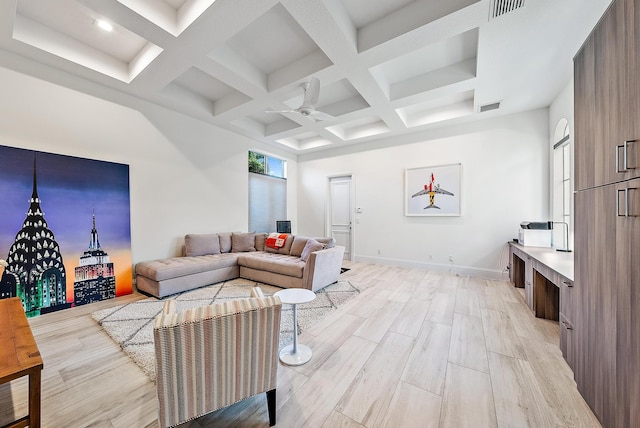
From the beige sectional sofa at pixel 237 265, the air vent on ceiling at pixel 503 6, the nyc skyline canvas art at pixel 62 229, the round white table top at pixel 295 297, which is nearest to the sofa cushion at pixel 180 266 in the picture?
the beige sectional sofa at pixel 237 265

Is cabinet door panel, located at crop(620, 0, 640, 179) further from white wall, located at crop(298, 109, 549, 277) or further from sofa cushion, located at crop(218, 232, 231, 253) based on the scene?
sofa cushion, located at crop(218, 232, 231, 253)

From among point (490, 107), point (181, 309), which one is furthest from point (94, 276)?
point (490, 107)

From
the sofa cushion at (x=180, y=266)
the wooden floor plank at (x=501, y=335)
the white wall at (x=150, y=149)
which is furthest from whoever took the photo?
the sofa cushion at (x=180, y=266)

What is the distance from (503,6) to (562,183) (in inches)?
120

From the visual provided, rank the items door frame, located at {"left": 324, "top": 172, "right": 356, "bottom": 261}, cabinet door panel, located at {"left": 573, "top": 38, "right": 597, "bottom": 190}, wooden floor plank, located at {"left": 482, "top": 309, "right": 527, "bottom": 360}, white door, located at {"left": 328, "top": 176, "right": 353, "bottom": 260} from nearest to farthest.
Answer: cabinet door panel, located at {"left": 573, "top": 38, "right": 597, "bottom": 190}, wooden floor plank, located at {"left": 482, "top": 309, "right": 527, "bottom": 360}, door frame, located at {"left": 324, "top": 172, "right": 356, "bottom": 261}, white door, located at {"left": 328, "top": 176, "right": 353, "bottom": 260}

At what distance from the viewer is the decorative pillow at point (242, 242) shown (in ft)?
15.6

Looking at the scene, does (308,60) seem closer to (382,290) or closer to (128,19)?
(128,19)

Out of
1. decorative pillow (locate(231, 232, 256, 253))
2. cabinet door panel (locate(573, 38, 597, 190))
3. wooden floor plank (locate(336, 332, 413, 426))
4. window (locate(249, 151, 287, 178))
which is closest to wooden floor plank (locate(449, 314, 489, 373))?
wooden floor plank (locate(336, 332, 413, 426))

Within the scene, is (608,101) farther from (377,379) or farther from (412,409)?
(377,379)

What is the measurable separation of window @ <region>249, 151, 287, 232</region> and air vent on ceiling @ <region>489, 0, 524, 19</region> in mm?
4743

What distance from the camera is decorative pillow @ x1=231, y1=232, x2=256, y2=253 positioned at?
474 centimetres

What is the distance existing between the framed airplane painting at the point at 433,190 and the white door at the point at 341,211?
4.98 feet

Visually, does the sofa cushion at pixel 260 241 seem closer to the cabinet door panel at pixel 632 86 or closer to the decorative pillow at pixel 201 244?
the decorative pillow at pixel 201 244

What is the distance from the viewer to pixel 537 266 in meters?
2.55
